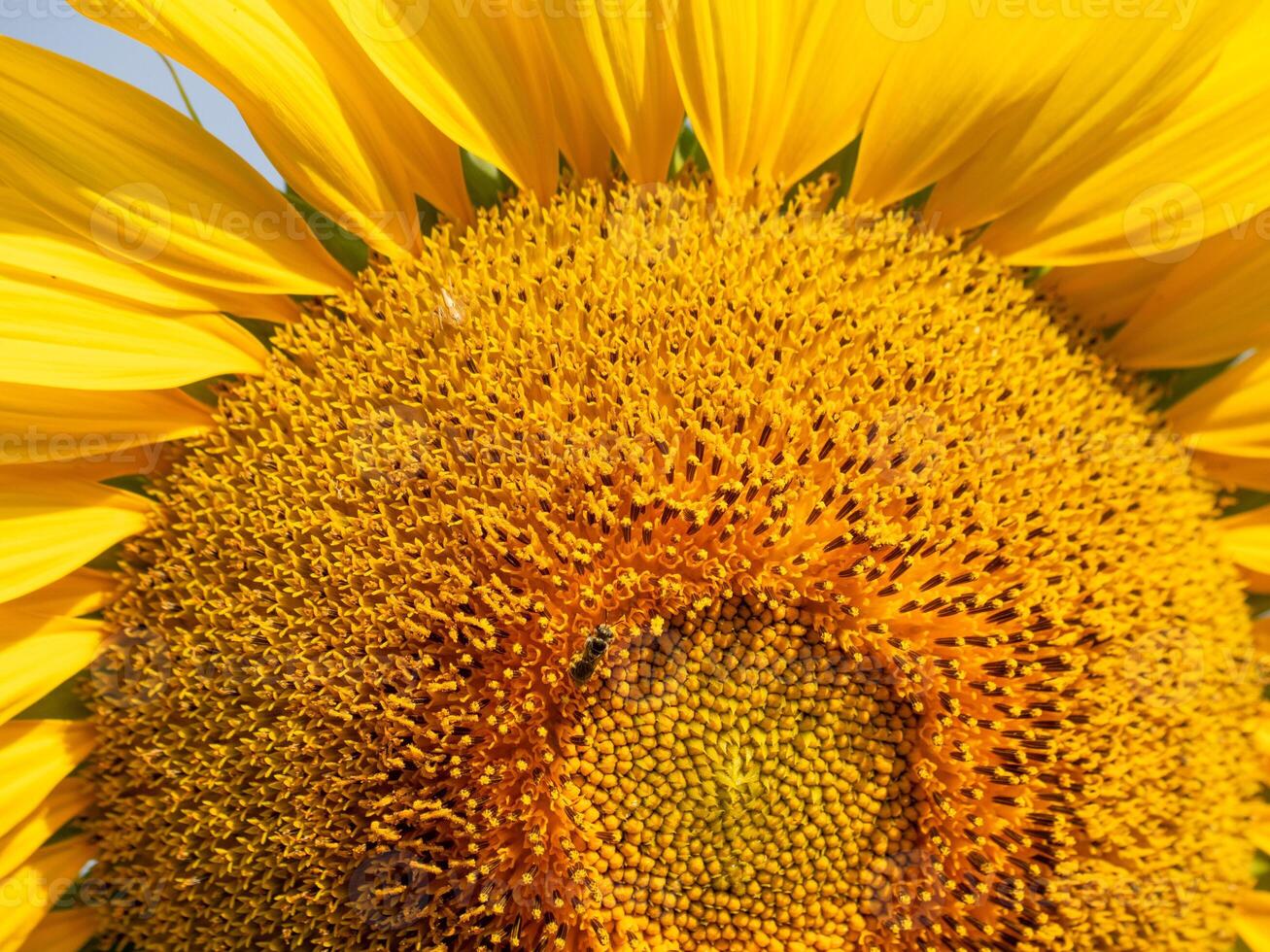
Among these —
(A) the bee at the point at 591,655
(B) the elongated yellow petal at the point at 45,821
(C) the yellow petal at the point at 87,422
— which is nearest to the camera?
(A) the bee at the point at 591,655

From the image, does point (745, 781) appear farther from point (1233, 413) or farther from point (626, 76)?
point (1233, 413)

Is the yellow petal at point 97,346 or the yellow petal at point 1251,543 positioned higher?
the yellow petal at point 1251,543

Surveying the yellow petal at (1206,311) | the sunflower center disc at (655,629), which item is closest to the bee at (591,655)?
the sunflower center disc at (655,629)

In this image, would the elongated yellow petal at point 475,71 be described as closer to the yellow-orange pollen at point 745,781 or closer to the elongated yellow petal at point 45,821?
the yellow-orange pollen at point 745,781

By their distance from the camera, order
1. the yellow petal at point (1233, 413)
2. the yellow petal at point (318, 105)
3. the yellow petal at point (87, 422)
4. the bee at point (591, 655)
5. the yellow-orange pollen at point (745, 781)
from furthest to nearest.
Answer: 1. the yellow petal at point (1233, 413)
2. the yellow petal at point (87, 422)
3. the yellow petal at point (318, 105)
4. the yellow-orange pollen at point (745, 781)
5. the bee at point (591, 655)

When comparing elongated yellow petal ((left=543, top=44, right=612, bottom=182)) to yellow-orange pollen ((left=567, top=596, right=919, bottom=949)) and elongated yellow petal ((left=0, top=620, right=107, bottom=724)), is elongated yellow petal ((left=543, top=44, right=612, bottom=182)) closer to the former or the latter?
yellow-orange pollen ((left=567, top=596, right=919, bottom=949))

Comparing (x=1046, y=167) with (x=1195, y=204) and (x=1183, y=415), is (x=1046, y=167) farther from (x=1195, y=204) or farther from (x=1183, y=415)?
(x=1183, y=415)

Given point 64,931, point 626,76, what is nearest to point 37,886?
point 64,931

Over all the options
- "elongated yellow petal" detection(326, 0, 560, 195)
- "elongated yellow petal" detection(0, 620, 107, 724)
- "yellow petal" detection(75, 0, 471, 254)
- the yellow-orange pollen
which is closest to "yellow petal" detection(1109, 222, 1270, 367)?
the yellow-orange pollen

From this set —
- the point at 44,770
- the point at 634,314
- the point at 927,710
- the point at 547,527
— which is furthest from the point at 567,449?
the point at 44,770
